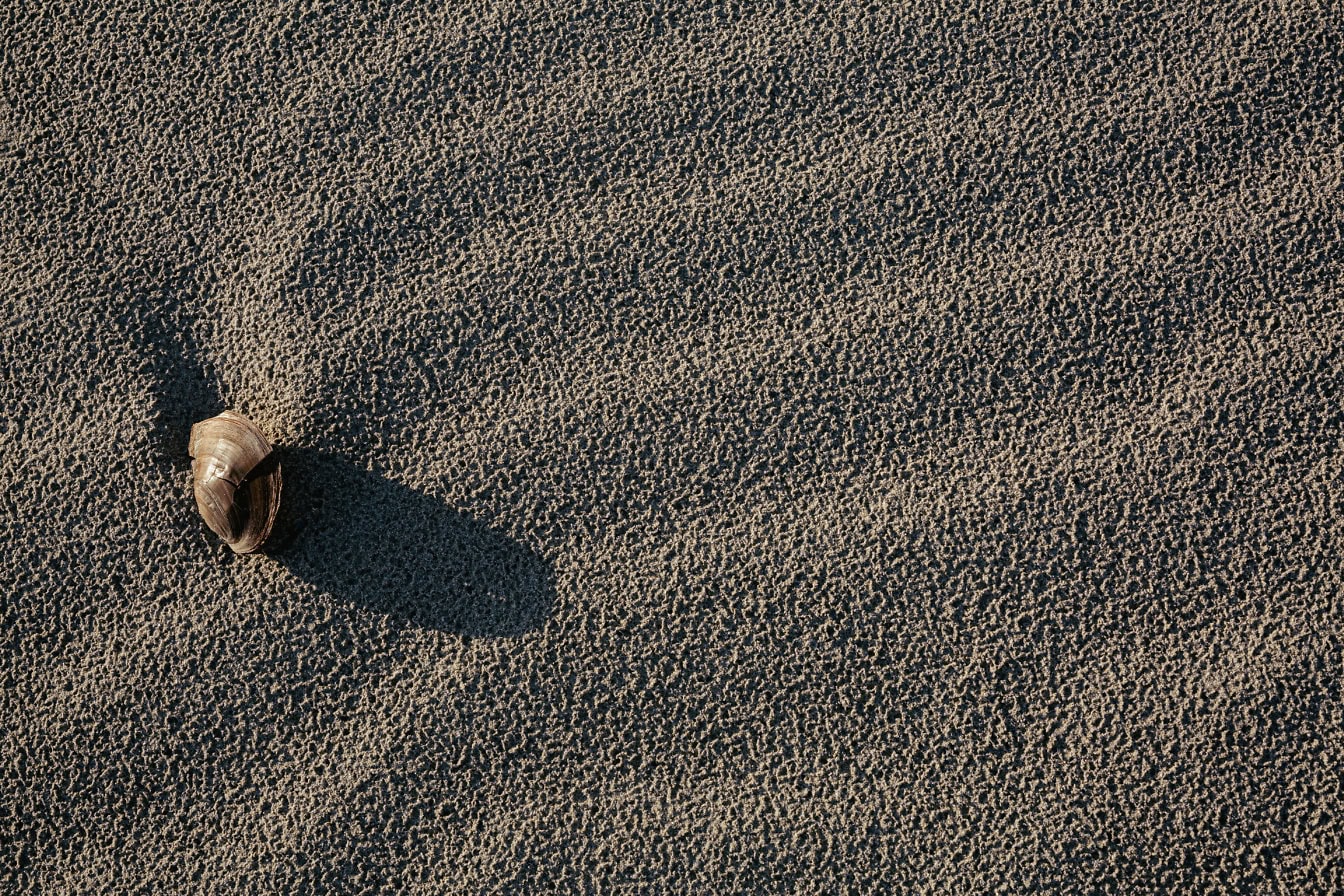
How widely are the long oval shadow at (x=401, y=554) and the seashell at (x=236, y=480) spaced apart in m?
0.02

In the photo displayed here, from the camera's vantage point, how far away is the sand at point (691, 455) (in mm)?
969

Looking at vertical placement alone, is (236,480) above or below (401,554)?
above

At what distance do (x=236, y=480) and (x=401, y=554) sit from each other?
0.20 metres

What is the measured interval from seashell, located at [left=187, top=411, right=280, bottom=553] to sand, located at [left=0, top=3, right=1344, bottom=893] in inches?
1.6

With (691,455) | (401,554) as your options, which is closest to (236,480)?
(401,554)

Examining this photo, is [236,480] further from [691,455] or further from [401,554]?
[691,455]

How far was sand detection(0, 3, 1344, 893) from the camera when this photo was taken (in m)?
0.97

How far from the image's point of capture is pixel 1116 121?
1026 millimetres

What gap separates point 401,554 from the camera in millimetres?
1039

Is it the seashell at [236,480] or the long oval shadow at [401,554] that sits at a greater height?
the seashell at [236,480]

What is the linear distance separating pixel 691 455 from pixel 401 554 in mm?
357

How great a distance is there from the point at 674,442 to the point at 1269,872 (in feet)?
2.52

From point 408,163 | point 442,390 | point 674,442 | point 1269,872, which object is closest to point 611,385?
point 674,442

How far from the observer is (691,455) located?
1021 millimetres
